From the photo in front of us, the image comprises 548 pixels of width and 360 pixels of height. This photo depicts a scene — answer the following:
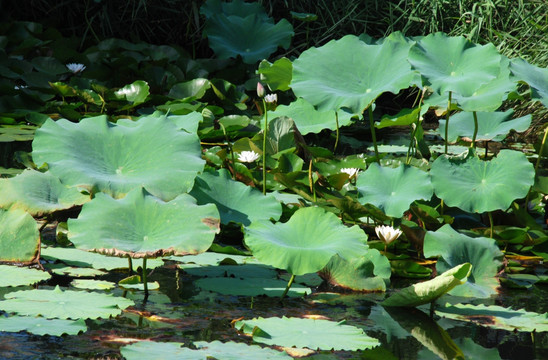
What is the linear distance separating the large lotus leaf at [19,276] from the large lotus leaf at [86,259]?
115 millimetres

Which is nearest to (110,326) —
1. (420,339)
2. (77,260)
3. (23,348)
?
(23,348)

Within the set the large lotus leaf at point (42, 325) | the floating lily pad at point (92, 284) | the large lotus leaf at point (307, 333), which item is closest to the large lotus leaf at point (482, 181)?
the large lotus leaf at point (307, 333)

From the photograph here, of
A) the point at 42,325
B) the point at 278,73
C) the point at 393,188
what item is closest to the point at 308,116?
the point at 278,73

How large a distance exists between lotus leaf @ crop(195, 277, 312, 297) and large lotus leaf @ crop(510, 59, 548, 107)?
2.64 feet

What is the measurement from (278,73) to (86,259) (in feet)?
3.35

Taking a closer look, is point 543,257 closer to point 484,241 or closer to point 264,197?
point 484,241

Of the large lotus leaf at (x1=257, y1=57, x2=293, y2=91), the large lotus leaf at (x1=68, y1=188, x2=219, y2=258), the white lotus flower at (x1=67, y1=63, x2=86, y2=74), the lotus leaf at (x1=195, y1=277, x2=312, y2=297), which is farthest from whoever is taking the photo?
the white lotus flower at (x1=67, y1=63, x2=86, y2=74)

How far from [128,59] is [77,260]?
217cm

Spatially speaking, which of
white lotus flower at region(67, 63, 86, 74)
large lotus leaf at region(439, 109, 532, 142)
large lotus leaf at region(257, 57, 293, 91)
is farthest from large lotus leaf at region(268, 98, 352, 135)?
white lotus flower at region(67, 63, 86, 74)

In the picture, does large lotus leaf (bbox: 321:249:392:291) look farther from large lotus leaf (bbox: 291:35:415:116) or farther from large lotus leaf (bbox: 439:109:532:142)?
large lotus leaf (bbox: 439:109:532:142)

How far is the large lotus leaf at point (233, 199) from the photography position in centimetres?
178

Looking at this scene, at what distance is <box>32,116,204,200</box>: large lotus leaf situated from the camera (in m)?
1.59

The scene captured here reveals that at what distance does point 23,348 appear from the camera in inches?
46.6

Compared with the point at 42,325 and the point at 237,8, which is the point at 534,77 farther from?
the point at 237,8
